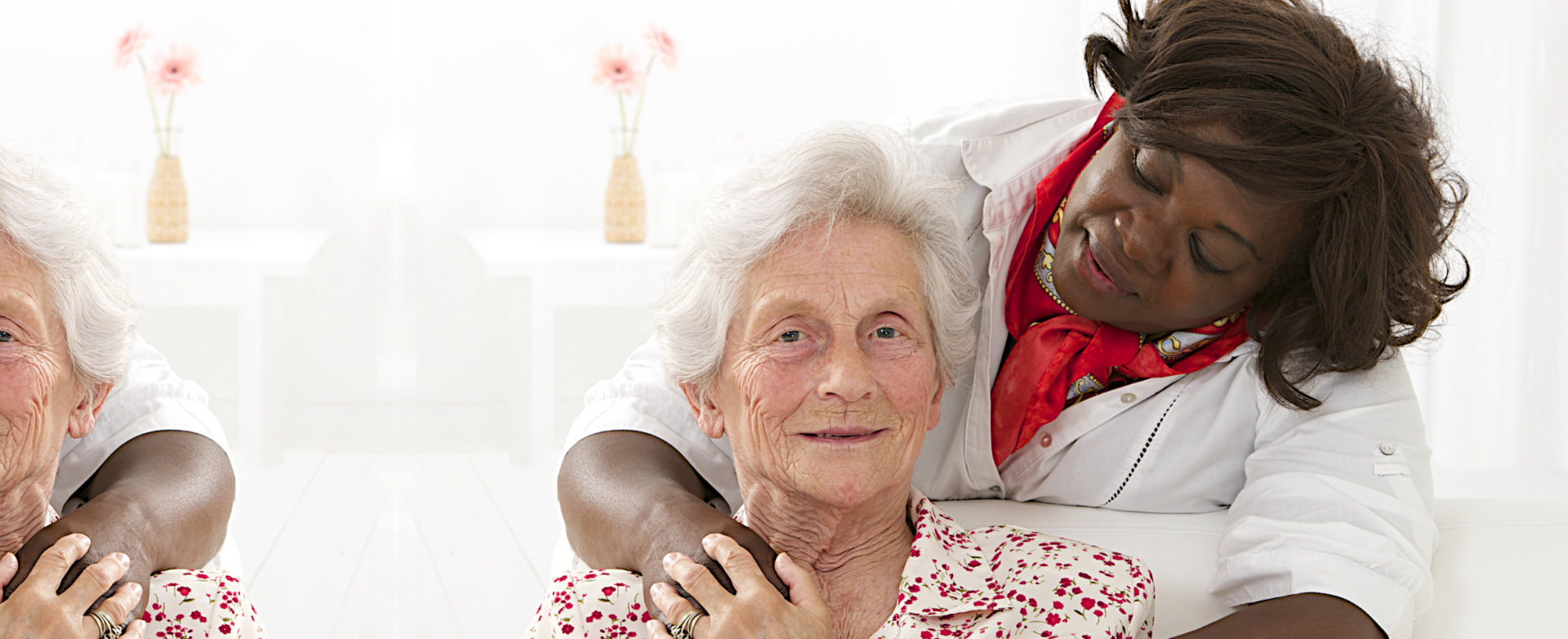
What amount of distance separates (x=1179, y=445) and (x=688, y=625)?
86 centimetres

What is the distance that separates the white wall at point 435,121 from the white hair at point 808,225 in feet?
7.19

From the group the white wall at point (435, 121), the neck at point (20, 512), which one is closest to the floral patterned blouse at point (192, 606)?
the neck at point (20, 512)

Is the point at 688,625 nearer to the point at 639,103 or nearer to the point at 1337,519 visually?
the point at 1337,519

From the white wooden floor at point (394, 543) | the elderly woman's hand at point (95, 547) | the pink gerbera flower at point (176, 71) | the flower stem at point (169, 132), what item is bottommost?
the white wooden floor at point (394, 543)

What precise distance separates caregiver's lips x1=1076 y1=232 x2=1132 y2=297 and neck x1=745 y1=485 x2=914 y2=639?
15.5 inches

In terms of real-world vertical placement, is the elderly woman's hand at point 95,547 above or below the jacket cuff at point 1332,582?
above

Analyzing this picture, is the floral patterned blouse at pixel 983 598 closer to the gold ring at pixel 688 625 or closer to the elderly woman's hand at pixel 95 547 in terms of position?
the gold ring at pixel 688 625

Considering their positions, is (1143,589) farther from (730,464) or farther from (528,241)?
(528,241)

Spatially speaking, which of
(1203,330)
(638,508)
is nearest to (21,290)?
(638,508)

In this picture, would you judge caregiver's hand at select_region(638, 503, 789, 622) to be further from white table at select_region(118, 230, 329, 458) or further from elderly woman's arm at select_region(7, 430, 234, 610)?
white table at select_region(118, 230, 329, 458)

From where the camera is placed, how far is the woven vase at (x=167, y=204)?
4.02m

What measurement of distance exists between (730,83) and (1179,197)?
3575 millimetres

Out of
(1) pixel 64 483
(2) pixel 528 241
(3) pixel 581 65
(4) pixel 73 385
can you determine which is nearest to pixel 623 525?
(4) pixel 73 385

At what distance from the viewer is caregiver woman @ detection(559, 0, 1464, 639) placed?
Answer: 1496 millimetres
